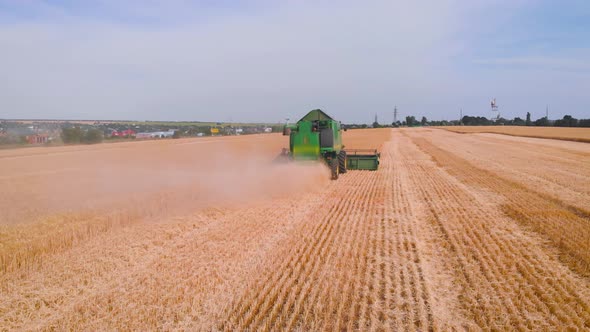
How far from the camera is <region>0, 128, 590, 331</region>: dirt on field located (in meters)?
4.14

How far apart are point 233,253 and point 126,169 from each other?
12.9 meters

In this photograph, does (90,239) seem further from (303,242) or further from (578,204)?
(578,204)

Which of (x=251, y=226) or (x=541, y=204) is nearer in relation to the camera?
(x=251, y=226)

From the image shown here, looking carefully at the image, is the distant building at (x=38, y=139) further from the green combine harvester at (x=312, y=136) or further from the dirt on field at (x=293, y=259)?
the green combine harvester at (x=312, y=136)

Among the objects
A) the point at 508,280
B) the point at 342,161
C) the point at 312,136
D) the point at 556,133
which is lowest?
the point at 508,280

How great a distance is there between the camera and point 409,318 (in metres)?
4.12

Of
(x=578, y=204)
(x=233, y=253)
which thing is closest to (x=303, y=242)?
(x=233, y=253)

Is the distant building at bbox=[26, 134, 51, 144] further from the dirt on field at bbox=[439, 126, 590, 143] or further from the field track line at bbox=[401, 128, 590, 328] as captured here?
the dirt on field at bbox=[439, 126, 590, 143]

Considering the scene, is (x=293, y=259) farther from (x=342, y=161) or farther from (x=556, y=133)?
(x=556, y=133)

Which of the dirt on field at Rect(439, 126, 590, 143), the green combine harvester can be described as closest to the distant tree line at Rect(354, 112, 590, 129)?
the dirt on field at Rect(439, 126, 590, 143)

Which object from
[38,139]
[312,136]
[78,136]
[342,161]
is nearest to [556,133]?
[342,161]

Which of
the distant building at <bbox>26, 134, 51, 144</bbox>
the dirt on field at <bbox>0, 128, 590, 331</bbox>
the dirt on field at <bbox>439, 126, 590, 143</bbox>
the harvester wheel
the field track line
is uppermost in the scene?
the distant building at <bbox>26, 134, 51, 144</bbox>

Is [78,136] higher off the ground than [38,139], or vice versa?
[78,136]

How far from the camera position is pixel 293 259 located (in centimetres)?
578
